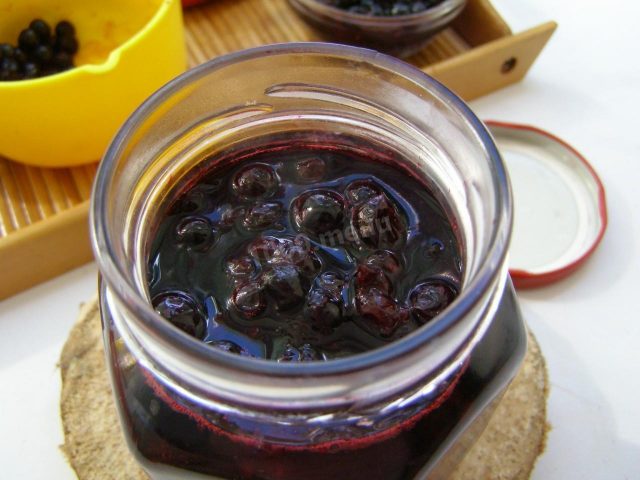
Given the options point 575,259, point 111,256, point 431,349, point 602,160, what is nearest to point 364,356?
point 431,349

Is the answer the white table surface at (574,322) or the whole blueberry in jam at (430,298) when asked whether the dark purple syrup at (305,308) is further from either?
the white table surface at (574,322)


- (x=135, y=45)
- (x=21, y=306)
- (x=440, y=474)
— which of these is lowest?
(x=21, y=306)

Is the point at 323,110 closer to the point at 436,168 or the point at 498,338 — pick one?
the point at 436,168

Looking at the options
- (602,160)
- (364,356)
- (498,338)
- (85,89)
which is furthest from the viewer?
(602,160)

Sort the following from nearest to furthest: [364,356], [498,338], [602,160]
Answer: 1. [364,356]
2. [498,338]
3. [602,160]

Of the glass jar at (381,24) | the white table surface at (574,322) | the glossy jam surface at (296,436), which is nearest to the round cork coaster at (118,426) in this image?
the white table surface at (574,322)

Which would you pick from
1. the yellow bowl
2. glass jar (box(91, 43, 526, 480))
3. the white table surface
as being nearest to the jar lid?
the white table surface

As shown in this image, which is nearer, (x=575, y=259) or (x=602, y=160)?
(x=575, y=259)

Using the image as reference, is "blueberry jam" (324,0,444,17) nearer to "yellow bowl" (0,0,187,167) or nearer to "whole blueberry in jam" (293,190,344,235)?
"yellow bowl" (0,0,187,167)
